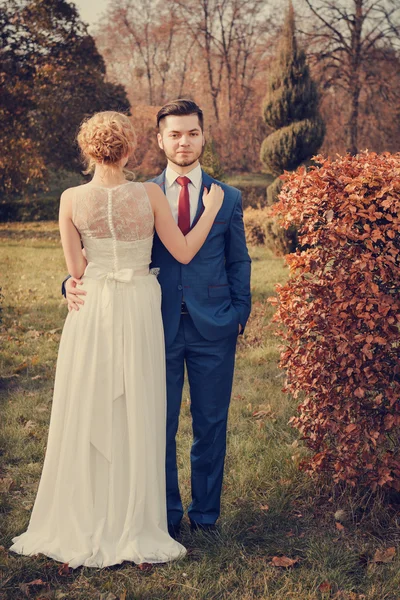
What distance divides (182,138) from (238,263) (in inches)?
27.8

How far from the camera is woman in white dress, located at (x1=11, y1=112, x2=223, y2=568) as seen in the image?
10.1 ft

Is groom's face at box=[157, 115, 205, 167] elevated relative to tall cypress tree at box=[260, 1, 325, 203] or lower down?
lower down

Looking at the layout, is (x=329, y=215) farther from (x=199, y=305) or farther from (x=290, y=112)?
(x=290, y=112)

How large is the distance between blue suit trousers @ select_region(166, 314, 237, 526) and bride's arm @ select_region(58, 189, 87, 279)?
0.59m

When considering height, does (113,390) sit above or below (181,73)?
below

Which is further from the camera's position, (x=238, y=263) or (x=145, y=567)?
(x=238, y=263)

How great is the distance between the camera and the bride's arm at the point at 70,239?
3.03m

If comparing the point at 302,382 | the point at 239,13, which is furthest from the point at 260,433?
the point at 239,13

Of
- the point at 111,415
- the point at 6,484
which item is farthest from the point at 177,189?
the point at 6,484

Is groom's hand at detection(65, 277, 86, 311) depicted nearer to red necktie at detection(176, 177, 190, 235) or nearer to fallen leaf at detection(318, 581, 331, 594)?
red necktie at detection(176, 177, 190, 235)

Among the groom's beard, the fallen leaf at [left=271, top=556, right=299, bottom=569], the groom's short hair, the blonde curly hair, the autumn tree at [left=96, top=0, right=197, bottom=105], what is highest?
the autumn tree at [left=96, top=0, right=197, bottom=105]

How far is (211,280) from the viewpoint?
3307 mm

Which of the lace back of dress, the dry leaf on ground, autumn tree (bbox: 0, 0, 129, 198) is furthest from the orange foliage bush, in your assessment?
autumn tree (bbox: 0, 0, 129, 198)

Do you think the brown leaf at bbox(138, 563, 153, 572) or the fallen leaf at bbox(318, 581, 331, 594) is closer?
the fallen leaf at bbox(318, 581, 331, 594)
